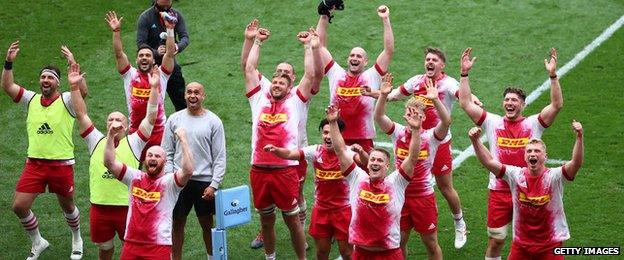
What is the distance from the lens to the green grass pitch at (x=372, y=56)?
15297mm

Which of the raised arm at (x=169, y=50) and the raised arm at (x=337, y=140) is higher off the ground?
the raised arm at (x=169, y=50)

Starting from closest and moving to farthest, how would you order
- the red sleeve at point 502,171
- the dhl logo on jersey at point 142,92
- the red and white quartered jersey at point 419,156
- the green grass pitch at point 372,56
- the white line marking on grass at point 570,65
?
the red sleeve at point 502,171
the red and white quartered jersey at point 419,156
the dhl logo on jersey at point 142,92
the green grass pitch at point 372,56
the white line marking on grass at point 570,65

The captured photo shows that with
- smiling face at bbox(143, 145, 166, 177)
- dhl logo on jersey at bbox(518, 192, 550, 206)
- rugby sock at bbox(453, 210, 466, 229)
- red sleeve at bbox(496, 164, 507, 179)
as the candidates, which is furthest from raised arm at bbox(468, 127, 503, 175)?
smiling face at bbox(143, 145, 166, 177)

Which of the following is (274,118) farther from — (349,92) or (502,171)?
(502,171)

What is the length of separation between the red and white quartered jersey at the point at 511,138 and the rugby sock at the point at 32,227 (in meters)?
4.94

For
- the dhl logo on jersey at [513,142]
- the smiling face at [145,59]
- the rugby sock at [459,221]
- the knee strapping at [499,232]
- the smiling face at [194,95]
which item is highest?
the smiling face at [145,59]

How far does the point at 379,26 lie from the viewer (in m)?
20.7

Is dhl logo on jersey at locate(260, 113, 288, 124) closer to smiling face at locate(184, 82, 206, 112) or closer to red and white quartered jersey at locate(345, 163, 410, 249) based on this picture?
smiling face at locate(184, 82, 206, 112)

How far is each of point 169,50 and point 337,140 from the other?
2.94m

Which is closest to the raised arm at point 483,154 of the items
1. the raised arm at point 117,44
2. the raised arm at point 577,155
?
the raised arm at point 577,155

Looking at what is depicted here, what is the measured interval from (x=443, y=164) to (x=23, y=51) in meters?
8.12

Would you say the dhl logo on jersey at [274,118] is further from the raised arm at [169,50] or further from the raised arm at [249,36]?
the raised arm at [169,50]

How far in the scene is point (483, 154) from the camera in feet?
40.5

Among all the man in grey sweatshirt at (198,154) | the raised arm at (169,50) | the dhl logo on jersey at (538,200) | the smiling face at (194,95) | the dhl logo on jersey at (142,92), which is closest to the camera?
the dhl logo on jersey at (538,200)
